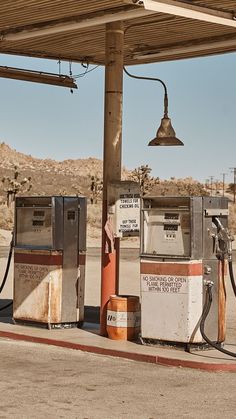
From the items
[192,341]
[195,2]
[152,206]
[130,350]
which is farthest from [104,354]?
[195,2]

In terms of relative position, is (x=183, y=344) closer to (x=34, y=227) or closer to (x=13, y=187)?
(x=34, y=227)

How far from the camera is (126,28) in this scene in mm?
12414

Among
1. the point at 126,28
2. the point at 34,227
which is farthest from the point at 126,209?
the point at 126,28

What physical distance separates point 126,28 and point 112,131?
1.54m

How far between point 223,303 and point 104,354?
1.50 meters

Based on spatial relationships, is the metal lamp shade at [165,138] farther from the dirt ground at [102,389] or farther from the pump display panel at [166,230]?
the dirt ground at [102,389]

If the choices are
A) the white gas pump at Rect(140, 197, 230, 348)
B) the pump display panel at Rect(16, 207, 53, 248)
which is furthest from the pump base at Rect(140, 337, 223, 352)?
the pump display panel at Rect(16, 207, 53, 248)

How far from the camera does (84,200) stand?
41.7ft

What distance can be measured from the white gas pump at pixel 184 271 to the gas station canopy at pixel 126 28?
2202 mm

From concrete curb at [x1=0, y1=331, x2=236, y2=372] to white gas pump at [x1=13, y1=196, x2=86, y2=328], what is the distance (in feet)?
2.31

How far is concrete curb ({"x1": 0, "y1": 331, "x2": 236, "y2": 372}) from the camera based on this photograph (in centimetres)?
980

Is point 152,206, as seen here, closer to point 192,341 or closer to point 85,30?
point 192,341

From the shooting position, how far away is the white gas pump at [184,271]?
34.5 feet

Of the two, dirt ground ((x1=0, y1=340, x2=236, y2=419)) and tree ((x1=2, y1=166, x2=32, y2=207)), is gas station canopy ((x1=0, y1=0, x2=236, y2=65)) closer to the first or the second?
dirt ground ((x1=0, y1=340, x2=236, y2=419))
